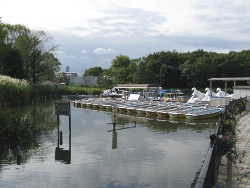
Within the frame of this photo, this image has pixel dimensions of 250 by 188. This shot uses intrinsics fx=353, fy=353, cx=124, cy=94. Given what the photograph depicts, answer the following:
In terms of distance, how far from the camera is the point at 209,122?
24.9 metres

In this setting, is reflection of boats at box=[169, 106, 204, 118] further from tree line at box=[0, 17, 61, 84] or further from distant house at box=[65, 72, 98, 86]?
distant house at box=[65, 72, 98, 86]

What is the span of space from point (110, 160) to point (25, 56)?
49036mm

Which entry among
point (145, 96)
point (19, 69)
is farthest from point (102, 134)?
point (19, 69)

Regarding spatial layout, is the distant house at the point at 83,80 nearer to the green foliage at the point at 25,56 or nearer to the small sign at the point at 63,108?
the green foliage at the point at 25,56

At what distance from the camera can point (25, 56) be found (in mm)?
58500

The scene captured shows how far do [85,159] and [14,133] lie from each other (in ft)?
15.3

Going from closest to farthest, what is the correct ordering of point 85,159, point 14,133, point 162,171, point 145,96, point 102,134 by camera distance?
point 162,171, point 85,159, point 14,133, point 102,134, point 145,96

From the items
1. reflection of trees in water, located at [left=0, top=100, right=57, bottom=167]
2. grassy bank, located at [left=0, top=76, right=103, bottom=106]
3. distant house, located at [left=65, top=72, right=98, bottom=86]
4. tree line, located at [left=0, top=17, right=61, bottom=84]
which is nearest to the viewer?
reflection of trees in water, located at [left=0, top=100, right=57, bottom=167]

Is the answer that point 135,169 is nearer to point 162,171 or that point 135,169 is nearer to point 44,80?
point 162,171

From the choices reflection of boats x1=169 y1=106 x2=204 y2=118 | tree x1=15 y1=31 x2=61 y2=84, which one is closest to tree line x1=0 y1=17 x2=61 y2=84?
tree x1=15 y1=31 x2=61 y2=84

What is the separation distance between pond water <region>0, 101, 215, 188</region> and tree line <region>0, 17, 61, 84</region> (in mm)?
36441

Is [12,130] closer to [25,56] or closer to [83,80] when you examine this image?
[25,56]

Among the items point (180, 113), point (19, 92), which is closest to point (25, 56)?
point (19, 92)

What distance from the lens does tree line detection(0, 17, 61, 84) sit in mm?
53500
